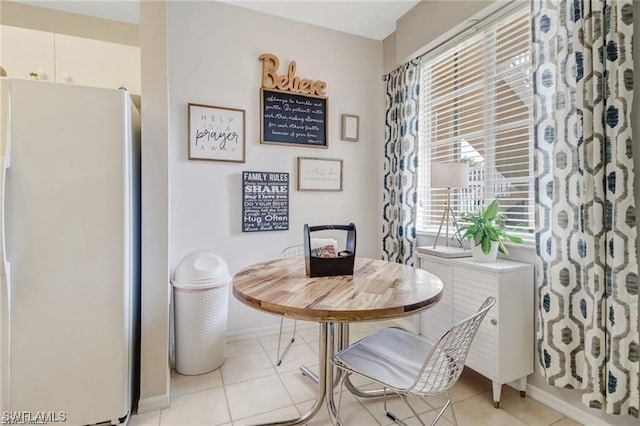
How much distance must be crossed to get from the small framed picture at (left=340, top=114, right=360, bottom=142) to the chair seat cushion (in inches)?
79.9

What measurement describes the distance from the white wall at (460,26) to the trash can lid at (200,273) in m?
1.79

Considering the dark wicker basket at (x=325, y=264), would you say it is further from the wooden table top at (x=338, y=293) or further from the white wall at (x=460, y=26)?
the white wall at (x=460, y=26)

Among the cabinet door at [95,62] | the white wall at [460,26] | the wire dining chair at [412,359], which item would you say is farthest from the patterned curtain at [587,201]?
the cabinet door at [95,62]

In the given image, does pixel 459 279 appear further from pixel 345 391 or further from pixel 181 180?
pixel 181 180

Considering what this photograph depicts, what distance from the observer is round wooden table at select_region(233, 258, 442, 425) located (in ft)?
3.54

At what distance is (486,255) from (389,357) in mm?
969

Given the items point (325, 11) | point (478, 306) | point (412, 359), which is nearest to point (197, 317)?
point (412, 359)

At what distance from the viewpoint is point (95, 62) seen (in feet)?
6.77

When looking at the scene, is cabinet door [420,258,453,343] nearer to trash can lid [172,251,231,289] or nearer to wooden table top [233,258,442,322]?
wooden table top [233,258,442,322]

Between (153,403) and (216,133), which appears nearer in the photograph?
(153,403)

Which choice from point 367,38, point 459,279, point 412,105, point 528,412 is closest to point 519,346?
point 528,412

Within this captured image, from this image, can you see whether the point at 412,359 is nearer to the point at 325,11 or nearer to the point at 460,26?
the point at 460,26

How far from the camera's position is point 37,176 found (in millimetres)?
1417

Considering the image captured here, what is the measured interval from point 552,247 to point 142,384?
2421 millimetres
